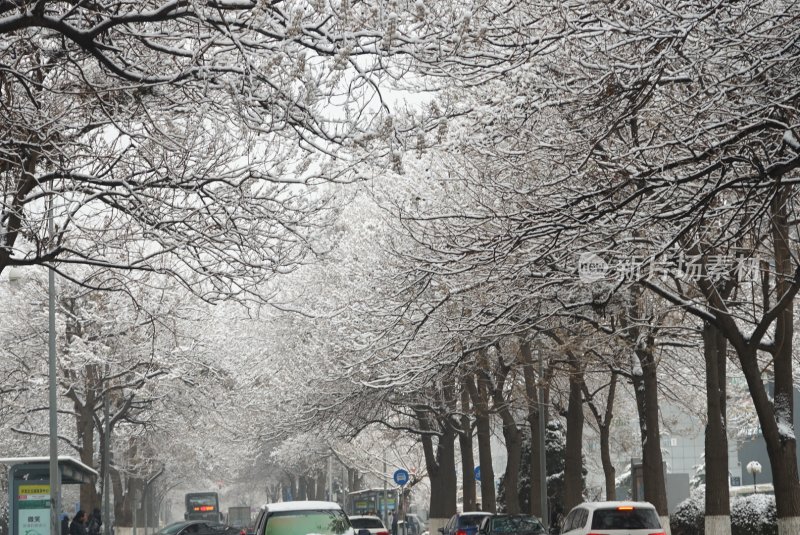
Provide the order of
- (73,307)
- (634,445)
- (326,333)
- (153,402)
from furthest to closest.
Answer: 1. (634,445)
2. (153,402)
3. (73,307)
4. (326,333)

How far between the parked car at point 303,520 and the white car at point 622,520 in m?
4.94

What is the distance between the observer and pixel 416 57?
10.5 metres

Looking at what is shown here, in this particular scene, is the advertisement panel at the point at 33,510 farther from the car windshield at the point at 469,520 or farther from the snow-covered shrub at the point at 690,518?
the snow-covered shrub at the point at 690,518

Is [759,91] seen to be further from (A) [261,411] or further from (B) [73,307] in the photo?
(A) [261,411]

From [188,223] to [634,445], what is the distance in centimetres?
4229

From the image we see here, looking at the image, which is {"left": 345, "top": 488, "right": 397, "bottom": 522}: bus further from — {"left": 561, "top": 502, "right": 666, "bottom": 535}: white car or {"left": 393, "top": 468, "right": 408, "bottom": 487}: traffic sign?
{"left": 561, "top": 502, "right": 666, "bottom": 535}: white car

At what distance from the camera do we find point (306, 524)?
52.4 ft

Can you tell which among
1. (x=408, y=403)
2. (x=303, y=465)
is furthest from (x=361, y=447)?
(x=408, y=403)

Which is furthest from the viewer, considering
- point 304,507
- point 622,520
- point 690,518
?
point 690,518

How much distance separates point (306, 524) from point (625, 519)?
244 inches

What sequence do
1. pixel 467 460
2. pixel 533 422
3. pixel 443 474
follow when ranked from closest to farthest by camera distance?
pixel 533 422 → pixel 467 460 → pixel 443 474

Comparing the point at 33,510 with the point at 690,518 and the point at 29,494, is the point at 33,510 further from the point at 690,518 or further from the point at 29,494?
the point at 690,518

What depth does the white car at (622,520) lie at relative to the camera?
770 inches

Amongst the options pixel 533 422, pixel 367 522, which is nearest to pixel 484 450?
pixel 533 422
